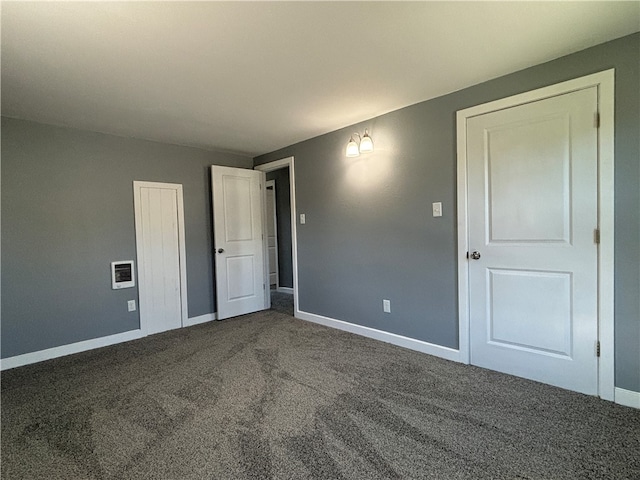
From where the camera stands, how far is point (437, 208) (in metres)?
2.71

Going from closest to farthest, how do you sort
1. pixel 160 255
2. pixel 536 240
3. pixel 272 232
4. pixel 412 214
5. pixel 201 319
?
pixel 536 240 → pixel 412 214 → pixel 160 255 → pixel 201 319 → pixel 272 232

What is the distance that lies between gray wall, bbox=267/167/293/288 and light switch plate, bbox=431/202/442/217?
365cm

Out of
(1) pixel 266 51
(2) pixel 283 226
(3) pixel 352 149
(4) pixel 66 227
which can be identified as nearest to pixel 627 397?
(3) pixel 352 149

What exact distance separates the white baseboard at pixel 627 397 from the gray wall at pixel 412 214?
0.21 ft

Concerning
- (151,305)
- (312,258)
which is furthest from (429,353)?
(151,305)

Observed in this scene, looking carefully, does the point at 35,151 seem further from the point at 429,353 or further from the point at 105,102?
the point at 429,353

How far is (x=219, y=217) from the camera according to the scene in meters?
4.10

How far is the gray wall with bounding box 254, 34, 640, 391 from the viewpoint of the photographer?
6.24ft

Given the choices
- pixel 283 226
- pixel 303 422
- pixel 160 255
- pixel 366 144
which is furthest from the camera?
pixel 283 226

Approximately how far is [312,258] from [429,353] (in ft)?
5.68

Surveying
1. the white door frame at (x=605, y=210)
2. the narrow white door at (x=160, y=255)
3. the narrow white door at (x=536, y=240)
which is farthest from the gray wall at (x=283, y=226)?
the white door frame at (x=605, y=210)

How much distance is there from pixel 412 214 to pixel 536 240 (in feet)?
3.23

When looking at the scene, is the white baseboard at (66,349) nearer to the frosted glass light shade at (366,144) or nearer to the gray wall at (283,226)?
the gray wall at (283,226)

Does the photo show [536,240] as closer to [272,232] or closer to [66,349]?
[66,349]
